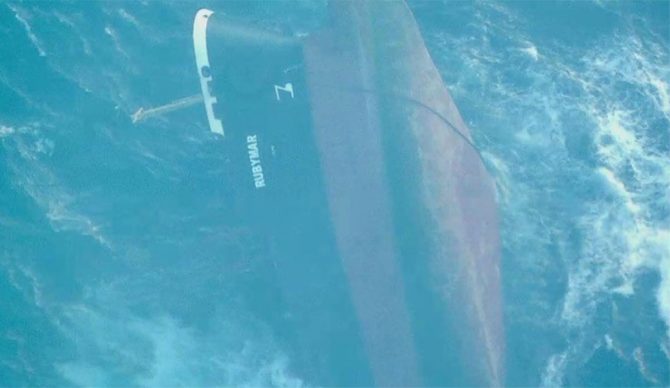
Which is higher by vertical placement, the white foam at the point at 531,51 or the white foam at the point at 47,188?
the white foam at the point at 531,51

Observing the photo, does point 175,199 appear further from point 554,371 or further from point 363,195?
point 554,371

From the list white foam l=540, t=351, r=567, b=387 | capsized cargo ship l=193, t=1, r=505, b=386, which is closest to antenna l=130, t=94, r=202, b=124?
capsized cargo ship l=193, t=1, r=505, b=386

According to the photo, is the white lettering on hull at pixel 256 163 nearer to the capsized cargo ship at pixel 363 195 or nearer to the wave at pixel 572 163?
the capsized cargo ship at pixel 363 195

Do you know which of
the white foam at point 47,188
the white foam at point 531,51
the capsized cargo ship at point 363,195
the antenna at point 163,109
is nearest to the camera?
the capsized cargo ship at point 363,195

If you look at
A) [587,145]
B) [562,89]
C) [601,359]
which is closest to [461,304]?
[601,359]

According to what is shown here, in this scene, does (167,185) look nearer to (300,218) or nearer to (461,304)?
(300,218)

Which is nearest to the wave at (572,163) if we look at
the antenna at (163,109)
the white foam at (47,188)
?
the antenna at (163,109)

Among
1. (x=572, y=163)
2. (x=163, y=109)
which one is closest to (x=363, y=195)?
(x=163, y=109)
